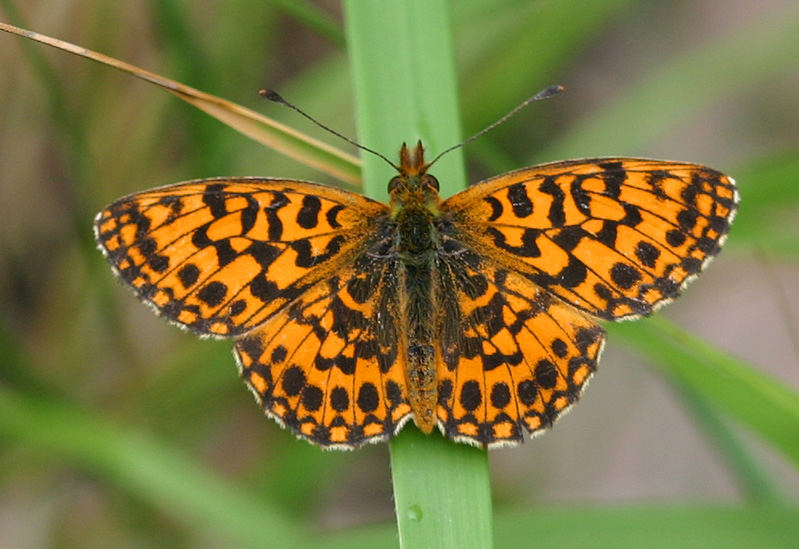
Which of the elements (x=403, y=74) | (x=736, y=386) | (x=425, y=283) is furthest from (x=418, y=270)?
(x=736, y=386)

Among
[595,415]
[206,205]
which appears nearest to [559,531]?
[206,205]

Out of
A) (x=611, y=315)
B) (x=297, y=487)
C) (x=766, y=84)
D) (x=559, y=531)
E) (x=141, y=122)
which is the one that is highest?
(x=766, y=84)

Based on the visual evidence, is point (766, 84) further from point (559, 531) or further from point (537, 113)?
point (559, 531)

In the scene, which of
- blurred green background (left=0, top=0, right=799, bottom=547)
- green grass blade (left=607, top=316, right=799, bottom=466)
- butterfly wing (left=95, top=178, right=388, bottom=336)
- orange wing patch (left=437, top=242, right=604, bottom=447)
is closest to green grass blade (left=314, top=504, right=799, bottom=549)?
blurred green background (left=0, top=0, right=799, bottom=547)

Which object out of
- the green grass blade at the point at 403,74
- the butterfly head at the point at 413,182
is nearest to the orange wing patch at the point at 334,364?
the green grass blade at the point at 403,74

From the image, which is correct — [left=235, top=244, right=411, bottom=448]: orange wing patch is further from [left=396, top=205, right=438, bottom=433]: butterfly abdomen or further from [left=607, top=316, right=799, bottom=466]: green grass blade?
[left=607, top=316, right=799, bottom=466]: green grass blade

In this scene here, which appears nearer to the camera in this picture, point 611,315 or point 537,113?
point 611,315

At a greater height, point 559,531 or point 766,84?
point 766,84

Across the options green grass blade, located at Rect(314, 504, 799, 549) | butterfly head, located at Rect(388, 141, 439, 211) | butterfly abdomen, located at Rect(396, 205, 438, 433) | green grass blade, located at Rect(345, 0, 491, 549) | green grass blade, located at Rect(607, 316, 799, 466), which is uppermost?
green grass blade, located at Rect(345, 0, 491, 549)
